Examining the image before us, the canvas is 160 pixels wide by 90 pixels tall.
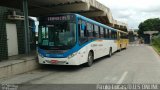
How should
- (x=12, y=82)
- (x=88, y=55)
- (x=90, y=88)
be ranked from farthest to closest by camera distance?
(x=88, y=55)
(x=12, y=82)
(x=90, y=88)

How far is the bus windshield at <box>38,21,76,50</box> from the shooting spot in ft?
40.7

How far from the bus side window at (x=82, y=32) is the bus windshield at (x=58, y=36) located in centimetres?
60

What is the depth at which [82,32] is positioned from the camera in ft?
43.7

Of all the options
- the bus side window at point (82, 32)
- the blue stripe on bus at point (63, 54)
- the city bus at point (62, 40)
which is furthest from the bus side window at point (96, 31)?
the blue stripe on bus at point (63, 54)

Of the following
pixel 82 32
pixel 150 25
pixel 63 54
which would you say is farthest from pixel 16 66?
pixel 150 25

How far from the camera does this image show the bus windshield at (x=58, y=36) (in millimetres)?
12391

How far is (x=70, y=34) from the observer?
12.4m

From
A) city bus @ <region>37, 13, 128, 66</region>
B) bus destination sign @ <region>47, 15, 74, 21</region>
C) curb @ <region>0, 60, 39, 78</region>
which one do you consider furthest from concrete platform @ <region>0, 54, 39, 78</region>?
bus destination sign @ <region>47, 15, 74, 21</region>

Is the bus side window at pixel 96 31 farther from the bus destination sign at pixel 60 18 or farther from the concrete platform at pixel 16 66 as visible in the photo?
the concrete platform at pixel 16 66

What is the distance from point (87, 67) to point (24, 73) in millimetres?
3821

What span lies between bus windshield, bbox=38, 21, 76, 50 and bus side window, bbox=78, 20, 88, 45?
60cm

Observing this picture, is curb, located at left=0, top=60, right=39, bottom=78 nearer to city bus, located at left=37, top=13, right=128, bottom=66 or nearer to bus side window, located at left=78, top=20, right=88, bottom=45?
city bus, located at left=37, top=13, right=128, bottom=66

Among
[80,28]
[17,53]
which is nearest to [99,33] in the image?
[80,28]

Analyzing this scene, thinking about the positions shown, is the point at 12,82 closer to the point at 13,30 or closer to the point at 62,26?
the point at 62,26
